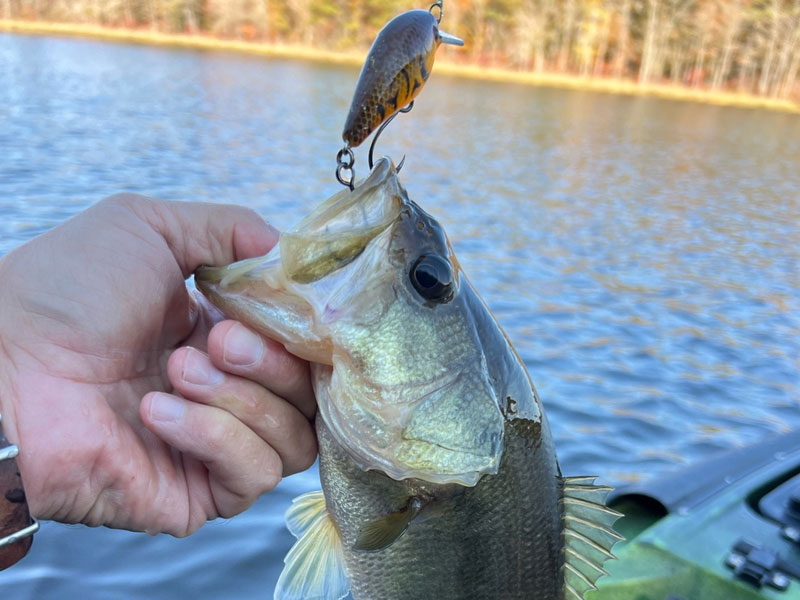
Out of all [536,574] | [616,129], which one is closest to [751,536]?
[536,574]

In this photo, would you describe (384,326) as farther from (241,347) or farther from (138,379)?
(138,379)

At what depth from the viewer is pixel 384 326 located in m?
1.63

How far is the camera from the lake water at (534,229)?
4.57 meters

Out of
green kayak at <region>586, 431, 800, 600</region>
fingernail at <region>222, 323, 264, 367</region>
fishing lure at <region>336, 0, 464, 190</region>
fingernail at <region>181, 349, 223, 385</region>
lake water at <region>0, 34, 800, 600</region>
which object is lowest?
lake water at <region>0, 34, 800, 600</region>

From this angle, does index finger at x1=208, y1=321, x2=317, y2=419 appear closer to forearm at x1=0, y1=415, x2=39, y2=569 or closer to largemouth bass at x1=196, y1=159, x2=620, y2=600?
largemouth bass at x1=196, y1=159, x2=620, y2=600

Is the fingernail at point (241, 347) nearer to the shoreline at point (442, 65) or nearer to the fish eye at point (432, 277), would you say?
the fish eye at point (432, 277)

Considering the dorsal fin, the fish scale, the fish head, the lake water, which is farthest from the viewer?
the lake water

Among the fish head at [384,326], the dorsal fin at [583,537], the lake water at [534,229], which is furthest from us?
the lake water at [534,229]

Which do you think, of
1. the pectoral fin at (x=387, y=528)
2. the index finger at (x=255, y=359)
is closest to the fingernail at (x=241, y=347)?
the index finger at (x=255, y=359)

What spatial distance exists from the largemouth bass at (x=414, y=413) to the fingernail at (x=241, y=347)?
0.05m

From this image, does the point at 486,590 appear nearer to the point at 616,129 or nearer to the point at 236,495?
the point at 236,495

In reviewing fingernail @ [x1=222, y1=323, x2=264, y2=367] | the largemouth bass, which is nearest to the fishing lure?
the largemouth bass

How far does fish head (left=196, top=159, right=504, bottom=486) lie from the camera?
63.5 inches

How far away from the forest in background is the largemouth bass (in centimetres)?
5468
